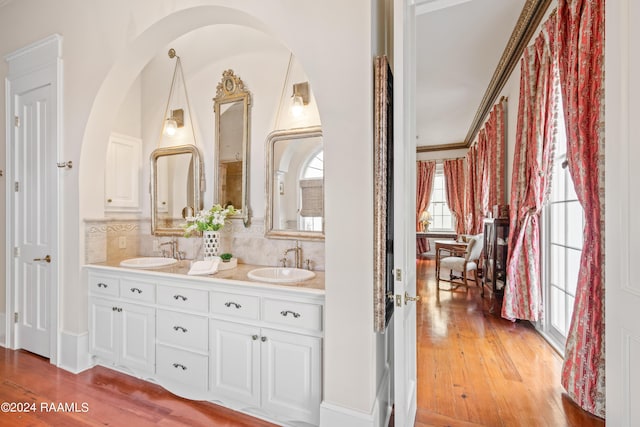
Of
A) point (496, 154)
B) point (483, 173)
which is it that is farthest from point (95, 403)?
point (483, 173)

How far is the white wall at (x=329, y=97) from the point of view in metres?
1.63

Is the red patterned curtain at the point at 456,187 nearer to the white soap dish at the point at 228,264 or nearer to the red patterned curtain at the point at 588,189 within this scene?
the red patterned curtain at the point at 588,189

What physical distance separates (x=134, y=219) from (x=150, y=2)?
6.05 feet

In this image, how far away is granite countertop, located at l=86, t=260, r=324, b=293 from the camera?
6.25 feet

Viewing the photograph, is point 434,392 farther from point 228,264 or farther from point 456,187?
point 456,187

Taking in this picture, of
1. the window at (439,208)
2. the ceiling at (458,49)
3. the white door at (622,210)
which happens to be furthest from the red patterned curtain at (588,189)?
the window at (439,208)

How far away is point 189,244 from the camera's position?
2.92 m

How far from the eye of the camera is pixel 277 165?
2.53 meters

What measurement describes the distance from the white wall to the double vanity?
15cm

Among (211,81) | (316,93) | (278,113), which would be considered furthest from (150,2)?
(316,93)

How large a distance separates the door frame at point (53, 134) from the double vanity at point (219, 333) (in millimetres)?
351

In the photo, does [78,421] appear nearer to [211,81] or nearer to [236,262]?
[236,262]

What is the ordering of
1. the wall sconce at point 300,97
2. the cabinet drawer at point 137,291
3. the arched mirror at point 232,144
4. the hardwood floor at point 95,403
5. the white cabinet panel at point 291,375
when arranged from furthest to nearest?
the arched mirror at point 232,144 < the wall sconce at point 300,97 < the cabinet drawer at point 137,291 < the hardwood floor at point 95,403 < the white cabinet panel at point 291,375

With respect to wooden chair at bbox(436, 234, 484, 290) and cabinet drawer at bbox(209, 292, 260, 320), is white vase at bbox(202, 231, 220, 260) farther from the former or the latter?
wooden chair at bbox(436, 234, 484, 290)
